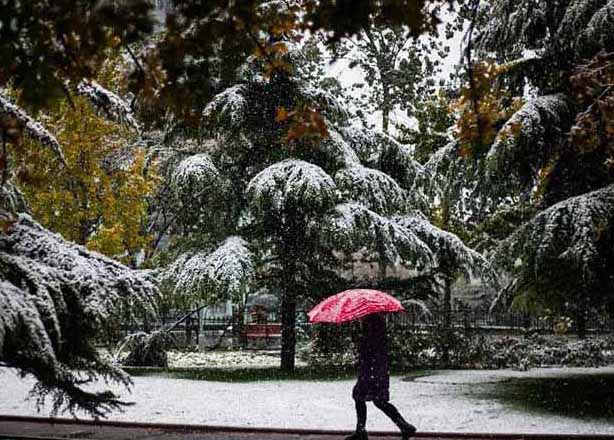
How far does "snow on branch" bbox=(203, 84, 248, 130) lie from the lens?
19406 mm

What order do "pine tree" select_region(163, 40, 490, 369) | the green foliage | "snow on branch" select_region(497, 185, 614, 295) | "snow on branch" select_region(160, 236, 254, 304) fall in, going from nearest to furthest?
the green foliage
"snow on branch" select_region(497, 185, 614, 295)
"snow on branch" select_region(160, 236, 254, 304)
"pine tree" select_region(163, 40, 490, 369)

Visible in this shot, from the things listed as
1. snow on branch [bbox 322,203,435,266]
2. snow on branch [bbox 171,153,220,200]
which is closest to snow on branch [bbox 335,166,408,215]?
snow on branch [bbox 322,203,435,266]

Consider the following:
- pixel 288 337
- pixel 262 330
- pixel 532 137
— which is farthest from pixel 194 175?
pixel 262 330

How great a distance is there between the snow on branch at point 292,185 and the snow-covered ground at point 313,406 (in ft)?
12.9

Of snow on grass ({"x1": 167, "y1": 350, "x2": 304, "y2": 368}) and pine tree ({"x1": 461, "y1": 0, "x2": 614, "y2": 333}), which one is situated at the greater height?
pine tree ({"x1": 461, "y1": 0, "x2": 614, "y2": 333})

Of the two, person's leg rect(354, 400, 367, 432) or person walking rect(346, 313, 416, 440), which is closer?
person walking rect(346, 313, 416, 440)

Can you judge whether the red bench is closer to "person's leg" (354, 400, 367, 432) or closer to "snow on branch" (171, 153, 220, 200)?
"snow on branch" (171, 153, 220, 200)

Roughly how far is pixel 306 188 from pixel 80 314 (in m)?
9.91

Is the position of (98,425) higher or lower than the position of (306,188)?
lower

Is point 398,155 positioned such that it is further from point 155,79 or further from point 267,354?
point 155,79

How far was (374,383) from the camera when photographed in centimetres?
952

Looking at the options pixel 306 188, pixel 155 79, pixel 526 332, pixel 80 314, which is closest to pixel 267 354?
pixel 526 332

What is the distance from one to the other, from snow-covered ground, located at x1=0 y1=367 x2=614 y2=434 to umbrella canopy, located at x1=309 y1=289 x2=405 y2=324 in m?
2.00

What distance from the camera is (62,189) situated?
20.6 meters
